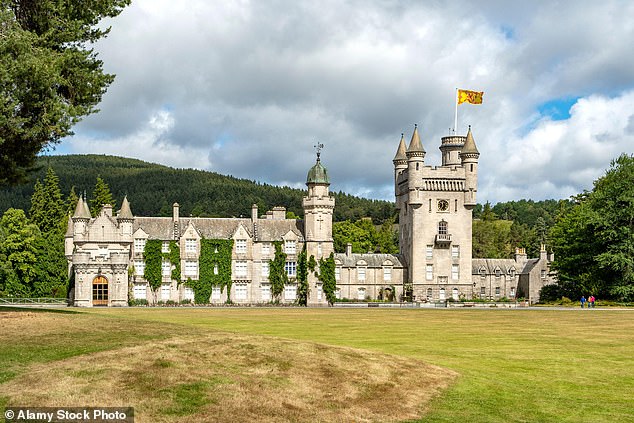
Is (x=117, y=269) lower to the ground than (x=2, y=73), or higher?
lower

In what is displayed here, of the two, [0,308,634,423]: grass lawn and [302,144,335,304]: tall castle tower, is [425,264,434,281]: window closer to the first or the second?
[302,144,335,304]: tall castle tower

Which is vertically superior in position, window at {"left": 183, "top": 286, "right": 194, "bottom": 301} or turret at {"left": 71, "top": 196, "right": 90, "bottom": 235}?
turret at {"left": 71, "top": 196, "right": 90, "bottom": 235}

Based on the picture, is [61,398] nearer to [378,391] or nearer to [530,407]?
[378,391]

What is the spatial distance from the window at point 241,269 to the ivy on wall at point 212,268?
3.09ft

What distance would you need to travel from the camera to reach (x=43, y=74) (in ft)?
79.7

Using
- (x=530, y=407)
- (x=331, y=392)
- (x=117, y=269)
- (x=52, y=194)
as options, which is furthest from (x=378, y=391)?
(x=52, y=194)

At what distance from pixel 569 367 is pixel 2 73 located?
19.9m

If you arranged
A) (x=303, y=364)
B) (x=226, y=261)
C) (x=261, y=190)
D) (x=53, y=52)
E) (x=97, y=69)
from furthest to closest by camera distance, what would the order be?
(x=261, y=190), (x=226, y=261), (x=97, y=69), (x=53, y=52), (x=303, y=364)

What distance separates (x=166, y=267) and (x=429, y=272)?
29.8 m

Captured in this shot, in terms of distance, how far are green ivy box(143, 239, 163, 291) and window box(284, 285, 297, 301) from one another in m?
13.3

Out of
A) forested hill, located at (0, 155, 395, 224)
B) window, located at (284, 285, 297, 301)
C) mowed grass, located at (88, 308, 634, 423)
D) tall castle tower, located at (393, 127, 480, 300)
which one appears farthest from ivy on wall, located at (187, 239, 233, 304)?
forested hill, located at (0, 155, 395, 224)

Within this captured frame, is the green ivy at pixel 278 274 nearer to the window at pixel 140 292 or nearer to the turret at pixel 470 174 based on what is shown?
the window at pixel 140 292

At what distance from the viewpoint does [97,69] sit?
28578mm

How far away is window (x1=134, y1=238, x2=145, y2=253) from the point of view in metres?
79.0
